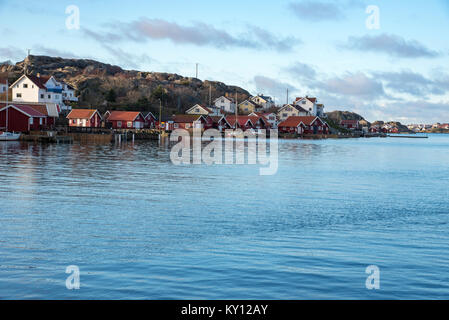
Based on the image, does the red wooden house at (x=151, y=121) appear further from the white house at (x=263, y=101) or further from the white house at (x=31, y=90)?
the white house at (x=263, y=101)

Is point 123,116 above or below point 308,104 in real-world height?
below

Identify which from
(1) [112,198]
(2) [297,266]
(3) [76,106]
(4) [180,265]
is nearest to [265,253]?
(2) [297,266]

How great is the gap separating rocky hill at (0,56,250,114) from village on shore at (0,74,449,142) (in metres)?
6.82

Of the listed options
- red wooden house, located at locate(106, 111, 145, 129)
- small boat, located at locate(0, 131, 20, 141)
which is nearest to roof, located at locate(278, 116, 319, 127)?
red wooden house, located at locate(106, 111, 145, 129)

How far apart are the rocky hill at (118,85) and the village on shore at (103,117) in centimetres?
682

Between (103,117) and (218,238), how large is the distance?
288 feet

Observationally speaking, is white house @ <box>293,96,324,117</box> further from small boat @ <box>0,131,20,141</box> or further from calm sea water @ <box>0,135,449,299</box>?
calm sea water @ <box>0,135,449,299</box>

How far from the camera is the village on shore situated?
74.1 meters

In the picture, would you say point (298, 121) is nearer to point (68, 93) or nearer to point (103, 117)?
point (103, 117)

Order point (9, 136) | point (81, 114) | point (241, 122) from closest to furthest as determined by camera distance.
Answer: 1. point (9, 136)
2. point (81, 114)
3. point (241, 122)

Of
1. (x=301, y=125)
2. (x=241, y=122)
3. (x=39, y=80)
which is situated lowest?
(x=301, y=125)

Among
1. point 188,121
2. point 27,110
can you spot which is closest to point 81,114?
point 27,110

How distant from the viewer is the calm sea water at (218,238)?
10453 mm

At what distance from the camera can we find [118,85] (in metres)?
140
